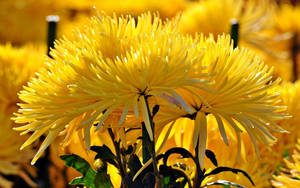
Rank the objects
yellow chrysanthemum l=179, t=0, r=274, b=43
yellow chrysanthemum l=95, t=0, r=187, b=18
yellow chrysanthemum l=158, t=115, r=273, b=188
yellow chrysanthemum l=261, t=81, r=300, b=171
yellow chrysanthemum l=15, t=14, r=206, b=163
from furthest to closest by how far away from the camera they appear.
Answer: yellow chrysanthemum l=95, t=0, r=187, b=18 < yellow chrysanthemum l=179, t=0, r=274, b=43 < yellow chrysanthemum l=261, t=81, r=300, b=171 < yellow chrysanthemum l=158, t=115, r=273, b=188 < yellow chrysanthemum l=15, t=14, r=206, b=163

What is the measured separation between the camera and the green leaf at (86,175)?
0.40 meters

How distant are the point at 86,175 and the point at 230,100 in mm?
120

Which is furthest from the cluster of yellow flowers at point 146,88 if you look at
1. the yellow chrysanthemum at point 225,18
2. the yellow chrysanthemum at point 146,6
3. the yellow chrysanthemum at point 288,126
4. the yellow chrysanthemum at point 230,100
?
the yellow chrysanthemum at point 146,6

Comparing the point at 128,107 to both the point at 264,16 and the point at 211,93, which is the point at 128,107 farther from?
the point at 264,16

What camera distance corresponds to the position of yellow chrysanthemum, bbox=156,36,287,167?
361 millimetres

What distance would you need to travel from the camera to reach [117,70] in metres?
0.35

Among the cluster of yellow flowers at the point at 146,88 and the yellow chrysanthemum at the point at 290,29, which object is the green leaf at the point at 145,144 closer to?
the cluster of yellow flowers at the point at 146,88

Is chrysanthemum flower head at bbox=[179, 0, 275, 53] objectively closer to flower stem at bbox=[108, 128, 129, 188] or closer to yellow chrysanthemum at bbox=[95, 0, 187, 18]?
yellow chrysanthemum at bbox=[95, 0, 187, 18]

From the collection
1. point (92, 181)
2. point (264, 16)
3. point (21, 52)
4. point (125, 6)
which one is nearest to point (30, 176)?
point (21, 52)

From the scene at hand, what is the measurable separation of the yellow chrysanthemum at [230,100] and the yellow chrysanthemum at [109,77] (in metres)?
0.01

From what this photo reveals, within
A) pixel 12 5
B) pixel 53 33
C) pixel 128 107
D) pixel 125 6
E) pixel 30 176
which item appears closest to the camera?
pixel 128 107

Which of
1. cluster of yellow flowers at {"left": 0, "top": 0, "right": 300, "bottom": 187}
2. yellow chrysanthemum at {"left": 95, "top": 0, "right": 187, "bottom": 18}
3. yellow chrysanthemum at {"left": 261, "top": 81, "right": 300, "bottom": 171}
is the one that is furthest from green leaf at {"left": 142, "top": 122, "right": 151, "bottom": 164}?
yellow chrysanthemum at {"left": 95, "top": 0, "right": 187, "bottom": 18}

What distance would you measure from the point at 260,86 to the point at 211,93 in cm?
4

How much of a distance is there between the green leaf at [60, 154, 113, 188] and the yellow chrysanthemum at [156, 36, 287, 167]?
0.20ft
